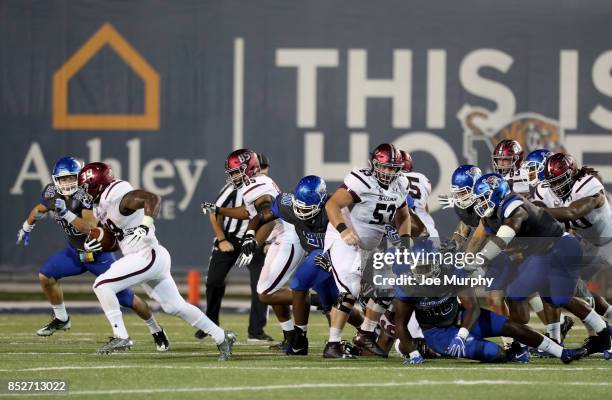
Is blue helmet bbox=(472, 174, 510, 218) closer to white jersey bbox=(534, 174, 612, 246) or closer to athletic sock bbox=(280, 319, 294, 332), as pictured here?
white jersey bbox=(534, 174, 612, 246)

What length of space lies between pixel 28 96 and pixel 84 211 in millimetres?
5769

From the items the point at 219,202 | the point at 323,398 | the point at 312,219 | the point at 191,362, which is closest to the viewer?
the point at 323,398

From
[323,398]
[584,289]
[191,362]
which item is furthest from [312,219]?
[323,398]

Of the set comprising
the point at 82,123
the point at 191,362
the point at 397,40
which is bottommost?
the point at 191,362

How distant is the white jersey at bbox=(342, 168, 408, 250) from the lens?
9.30 metres

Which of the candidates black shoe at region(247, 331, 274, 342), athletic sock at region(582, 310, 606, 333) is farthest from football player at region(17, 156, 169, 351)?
athletic sock at region(582, 310, 606, 333)

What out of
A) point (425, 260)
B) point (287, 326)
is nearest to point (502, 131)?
point (287, 326)

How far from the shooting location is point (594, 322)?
906 cm

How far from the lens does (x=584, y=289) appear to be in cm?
944

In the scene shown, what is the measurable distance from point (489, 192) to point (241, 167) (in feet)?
8.16

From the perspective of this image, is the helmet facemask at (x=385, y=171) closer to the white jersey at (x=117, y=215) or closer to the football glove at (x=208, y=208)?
the white jersey at (x=117, y=215)

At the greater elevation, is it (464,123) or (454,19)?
(454,19)

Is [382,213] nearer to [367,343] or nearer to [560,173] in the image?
[367,343]

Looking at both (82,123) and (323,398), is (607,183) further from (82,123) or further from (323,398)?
(323,398)
